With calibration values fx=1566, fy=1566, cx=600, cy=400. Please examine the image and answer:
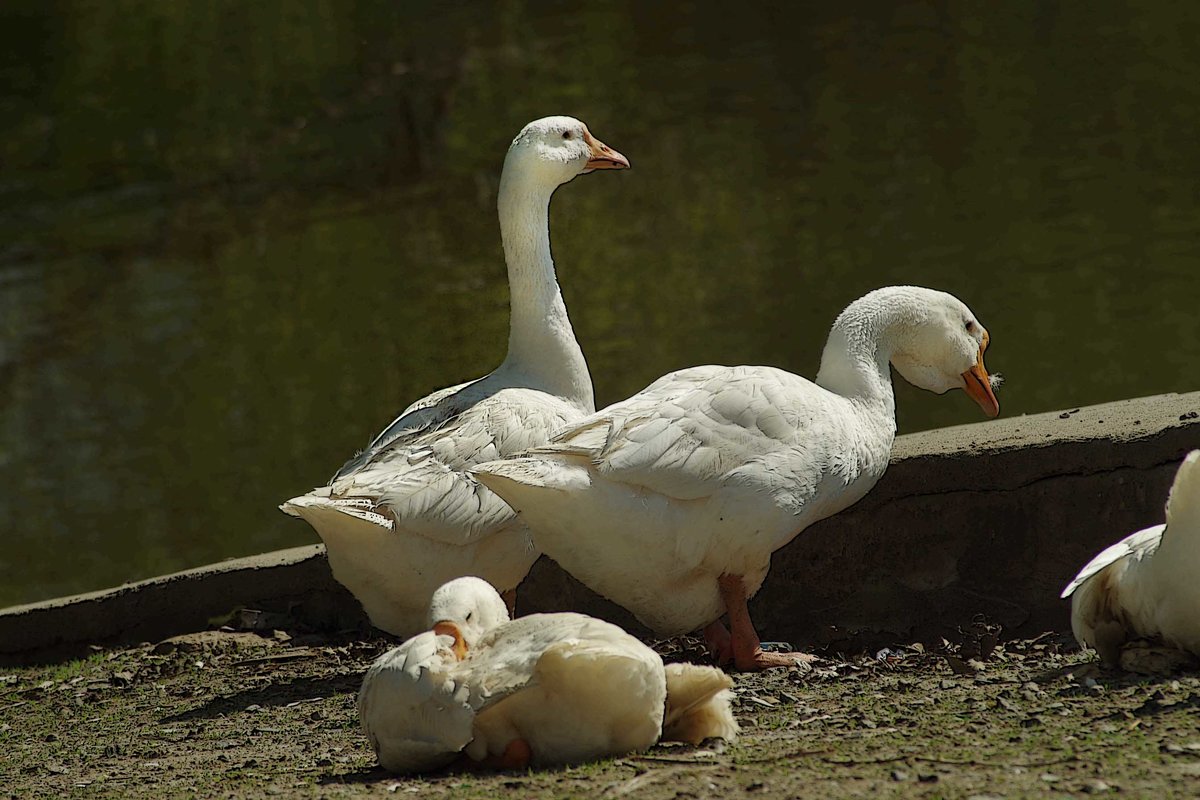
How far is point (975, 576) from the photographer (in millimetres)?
6184

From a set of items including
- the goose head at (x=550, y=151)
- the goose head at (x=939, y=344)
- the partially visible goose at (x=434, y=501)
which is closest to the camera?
the partially visible goose at (x=434, y=501)

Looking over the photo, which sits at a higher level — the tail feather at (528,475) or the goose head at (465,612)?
the tail feather at (528,475)

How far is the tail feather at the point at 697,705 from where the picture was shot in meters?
4.39

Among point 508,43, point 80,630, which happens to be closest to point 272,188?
point 508,43

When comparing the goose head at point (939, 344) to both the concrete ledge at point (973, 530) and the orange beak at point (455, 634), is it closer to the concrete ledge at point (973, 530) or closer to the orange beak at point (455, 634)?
the concrete ledge at point (973, 530)

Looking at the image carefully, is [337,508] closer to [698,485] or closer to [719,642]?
[698,485]

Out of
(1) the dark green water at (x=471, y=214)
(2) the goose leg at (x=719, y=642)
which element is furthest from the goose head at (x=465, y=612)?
(1) the dark green water at (x=471, y=214)

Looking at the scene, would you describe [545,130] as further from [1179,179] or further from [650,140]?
[650,140]

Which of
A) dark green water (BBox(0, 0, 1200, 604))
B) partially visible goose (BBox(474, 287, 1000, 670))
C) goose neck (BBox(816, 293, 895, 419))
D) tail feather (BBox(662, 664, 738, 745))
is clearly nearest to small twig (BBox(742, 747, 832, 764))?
tail feather (BBox(662, 664, 738, 745))

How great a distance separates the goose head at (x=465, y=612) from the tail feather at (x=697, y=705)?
1.98ft

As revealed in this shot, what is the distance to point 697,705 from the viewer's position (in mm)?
4449

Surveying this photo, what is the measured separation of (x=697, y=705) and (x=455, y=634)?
723mm

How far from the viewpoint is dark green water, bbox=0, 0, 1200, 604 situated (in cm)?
1302

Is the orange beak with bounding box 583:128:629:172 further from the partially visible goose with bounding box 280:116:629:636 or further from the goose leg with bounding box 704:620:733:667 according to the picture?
the goose leg with bounding box 704:620:733:667
